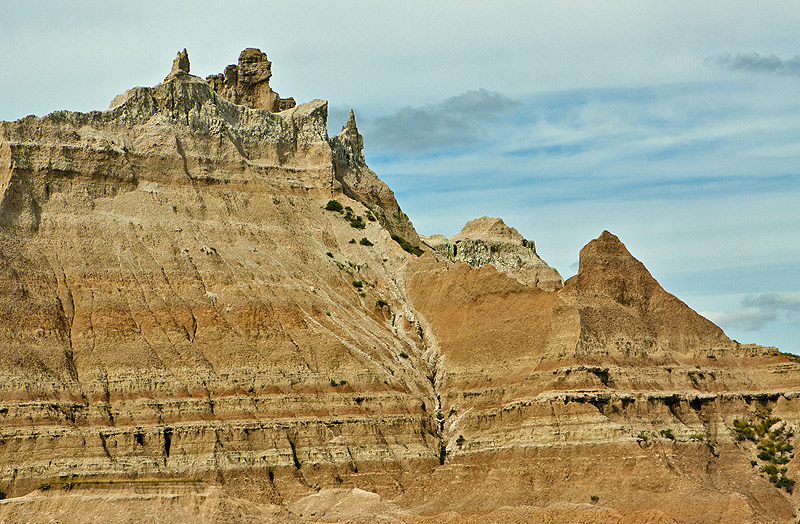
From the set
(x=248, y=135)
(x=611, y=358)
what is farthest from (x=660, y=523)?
(x=248, y=135)

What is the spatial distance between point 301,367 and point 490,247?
1447 inches

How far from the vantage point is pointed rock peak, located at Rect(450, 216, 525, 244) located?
416 feet

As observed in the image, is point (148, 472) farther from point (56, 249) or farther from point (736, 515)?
point (736, 515)

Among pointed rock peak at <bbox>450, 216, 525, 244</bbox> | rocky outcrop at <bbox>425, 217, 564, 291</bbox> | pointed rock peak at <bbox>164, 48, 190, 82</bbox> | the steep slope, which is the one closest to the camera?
the steep slope

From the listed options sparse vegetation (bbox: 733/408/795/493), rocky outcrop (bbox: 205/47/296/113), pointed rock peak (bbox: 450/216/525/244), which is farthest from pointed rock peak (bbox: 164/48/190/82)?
sparse vegetation (bbox: 733/408/795/493)

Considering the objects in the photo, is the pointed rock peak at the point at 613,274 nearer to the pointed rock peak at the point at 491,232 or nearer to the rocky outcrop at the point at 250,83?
the pointed rock peak at the point at 491,232

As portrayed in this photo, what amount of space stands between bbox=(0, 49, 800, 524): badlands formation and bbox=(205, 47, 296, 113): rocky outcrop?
11.8 metres

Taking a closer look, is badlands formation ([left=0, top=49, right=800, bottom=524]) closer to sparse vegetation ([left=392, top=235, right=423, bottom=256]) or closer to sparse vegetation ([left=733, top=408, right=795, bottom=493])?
sparse vegetation ([left=733, top=408, right=795, bottom=493])

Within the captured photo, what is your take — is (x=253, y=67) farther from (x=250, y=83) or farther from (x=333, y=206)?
(x=333, y=206)

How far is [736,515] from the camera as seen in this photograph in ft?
247

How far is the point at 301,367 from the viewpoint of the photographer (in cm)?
9106

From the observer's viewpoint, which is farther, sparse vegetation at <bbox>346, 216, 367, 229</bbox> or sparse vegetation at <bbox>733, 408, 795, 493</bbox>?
sparse vegetation at <bbox>346, 216, 367, 229</bbox>

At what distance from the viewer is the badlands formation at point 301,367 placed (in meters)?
80.4

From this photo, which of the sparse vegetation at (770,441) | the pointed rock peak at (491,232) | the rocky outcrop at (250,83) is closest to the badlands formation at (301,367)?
the sparse vegetation at (770,441)
